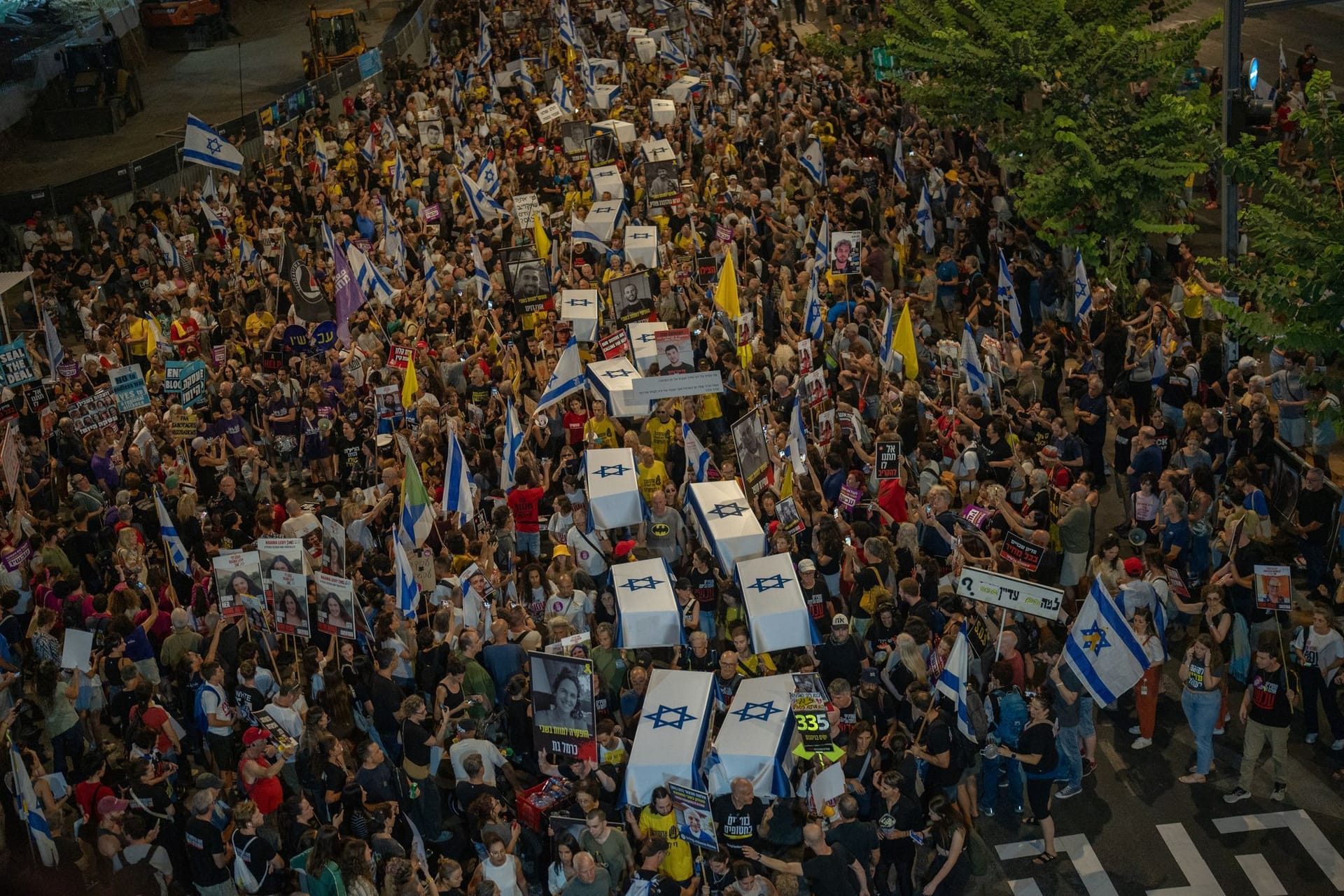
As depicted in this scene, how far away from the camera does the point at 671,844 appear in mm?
11219

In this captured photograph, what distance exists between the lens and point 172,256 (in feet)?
87.2

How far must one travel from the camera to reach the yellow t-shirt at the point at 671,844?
36.7 ft

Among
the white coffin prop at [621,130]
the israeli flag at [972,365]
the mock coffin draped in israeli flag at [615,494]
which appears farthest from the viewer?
the white coffin prop at [621,130]

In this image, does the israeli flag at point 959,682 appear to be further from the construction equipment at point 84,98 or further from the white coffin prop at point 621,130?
the construction equipment at point 84,98

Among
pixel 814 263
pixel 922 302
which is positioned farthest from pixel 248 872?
pixel 922 302

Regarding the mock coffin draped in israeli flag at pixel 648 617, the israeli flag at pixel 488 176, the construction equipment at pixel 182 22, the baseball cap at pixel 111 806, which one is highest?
the construction equipment at pixel 182 22

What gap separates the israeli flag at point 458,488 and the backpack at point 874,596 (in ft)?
15.3

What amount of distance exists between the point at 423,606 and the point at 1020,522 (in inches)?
244

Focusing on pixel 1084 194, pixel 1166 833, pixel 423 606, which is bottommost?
pixel 1166 833

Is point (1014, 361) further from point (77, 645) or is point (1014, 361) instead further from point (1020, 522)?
point (77, 645)

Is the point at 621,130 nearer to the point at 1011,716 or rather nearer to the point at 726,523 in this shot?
the point at 726,523

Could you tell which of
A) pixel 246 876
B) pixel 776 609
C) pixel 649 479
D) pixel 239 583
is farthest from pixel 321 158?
pixel 246 876

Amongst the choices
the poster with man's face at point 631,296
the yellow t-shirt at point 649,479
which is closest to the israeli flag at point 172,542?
the yellow t-shirt at point 649,479

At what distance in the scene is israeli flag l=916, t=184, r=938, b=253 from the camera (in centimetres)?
2416
